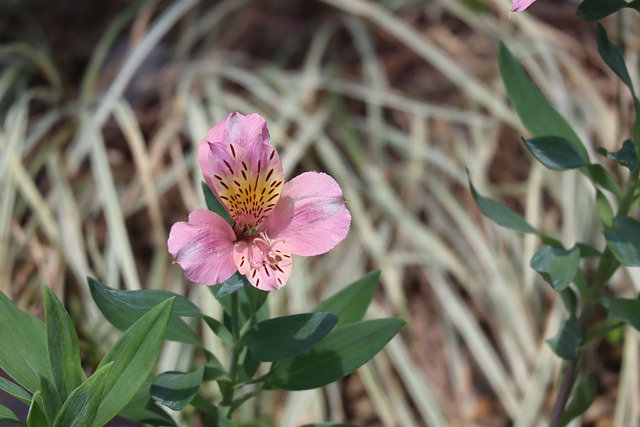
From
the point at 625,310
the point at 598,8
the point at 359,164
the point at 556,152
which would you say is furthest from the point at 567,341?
the point at 359,164

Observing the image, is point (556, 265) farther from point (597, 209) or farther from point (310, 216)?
point (310, 216)

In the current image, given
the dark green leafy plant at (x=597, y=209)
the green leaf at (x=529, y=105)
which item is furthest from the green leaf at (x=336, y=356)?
the green leaf at (x=529, y=105)

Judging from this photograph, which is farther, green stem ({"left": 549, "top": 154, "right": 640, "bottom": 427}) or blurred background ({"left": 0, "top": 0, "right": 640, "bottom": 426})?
blurred background ({"left": 0, "top": 0, "right": 640, "bottom": 426})

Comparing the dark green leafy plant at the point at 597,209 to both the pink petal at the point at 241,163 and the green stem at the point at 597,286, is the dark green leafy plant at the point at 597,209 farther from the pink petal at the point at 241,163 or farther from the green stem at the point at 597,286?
the pink petal at the point at 241,163

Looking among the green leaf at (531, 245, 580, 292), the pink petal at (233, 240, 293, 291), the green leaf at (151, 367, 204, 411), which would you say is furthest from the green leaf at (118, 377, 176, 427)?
the green leaf at (531, 245, 580, 292)

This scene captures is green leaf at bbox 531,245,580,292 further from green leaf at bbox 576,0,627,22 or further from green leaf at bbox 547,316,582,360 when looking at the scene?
green leaf at bbox 576,0,627,22

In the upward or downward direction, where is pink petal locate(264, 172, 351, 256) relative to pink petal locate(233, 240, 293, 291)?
upward

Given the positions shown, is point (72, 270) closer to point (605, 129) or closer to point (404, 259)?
point (404, 259)
